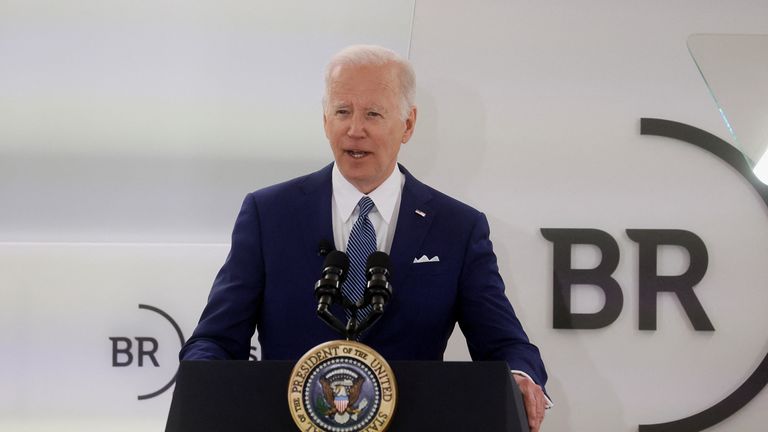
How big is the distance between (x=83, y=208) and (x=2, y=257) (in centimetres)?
30

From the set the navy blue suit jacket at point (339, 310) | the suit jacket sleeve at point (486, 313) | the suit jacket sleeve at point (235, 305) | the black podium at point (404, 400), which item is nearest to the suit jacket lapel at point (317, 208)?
the navy blue suit jacket at point (339, 310)

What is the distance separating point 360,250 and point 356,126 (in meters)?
0.29

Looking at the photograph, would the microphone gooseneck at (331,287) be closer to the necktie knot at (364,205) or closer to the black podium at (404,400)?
the black podium at (404,400)

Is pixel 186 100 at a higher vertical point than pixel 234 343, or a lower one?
higher

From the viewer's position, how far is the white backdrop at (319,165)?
3.24m

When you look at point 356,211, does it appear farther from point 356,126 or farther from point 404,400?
point 404,400

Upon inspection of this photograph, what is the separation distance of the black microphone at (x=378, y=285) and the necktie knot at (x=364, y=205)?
1.77ft

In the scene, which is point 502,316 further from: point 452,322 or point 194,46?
point 194,46

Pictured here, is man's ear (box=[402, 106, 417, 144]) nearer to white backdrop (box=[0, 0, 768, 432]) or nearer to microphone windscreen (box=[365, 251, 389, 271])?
microphone windscreen (box=[365, 251, 389, 271])

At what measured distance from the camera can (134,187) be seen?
11.0ft

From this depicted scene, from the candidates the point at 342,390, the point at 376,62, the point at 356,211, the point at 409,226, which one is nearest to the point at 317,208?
the point at 356,211

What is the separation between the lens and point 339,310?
224cm

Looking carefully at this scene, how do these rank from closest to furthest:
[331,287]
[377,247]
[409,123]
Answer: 1. [331,287]
2. [377,247]
3. [409,123]

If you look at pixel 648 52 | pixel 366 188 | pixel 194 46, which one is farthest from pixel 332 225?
pixel 648 52
